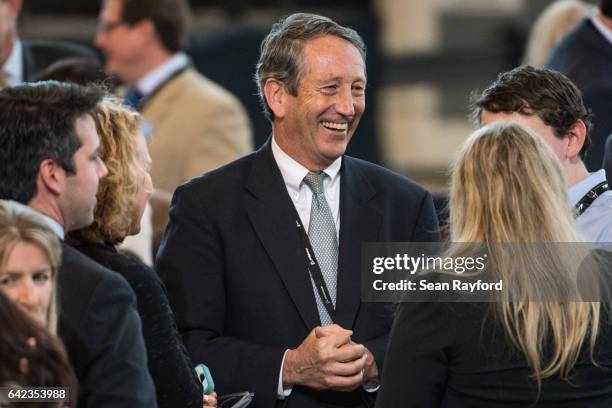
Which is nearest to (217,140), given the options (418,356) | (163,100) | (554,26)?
(163,100)

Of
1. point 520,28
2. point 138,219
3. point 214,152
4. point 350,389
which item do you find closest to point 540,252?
point 350,389

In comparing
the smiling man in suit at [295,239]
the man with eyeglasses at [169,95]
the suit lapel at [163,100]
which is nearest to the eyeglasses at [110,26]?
the man with eyeglasses at [169,95]

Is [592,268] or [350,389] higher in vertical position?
[592,268]

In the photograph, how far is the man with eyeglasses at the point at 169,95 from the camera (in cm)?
571

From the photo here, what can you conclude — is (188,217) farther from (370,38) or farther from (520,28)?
(520,28)

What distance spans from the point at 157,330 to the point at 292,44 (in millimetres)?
969

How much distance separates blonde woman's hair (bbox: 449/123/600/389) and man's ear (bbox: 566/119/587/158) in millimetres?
645

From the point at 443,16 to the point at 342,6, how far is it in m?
2.55

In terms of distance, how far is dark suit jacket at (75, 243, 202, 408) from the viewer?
2889 millimetres

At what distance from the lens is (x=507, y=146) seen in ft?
9.16

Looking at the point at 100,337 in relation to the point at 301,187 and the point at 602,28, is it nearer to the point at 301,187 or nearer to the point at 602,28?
the point at 301,187

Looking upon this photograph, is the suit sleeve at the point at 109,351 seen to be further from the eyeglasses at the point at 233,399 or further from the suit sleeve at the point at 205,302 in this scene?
the suit sleeve at the point at 205,302

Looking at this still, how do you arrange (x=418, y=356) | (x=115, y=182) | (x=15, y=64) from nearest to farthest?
(x=418, y=356)
(x=115, y=182)
(x=15, y=64)

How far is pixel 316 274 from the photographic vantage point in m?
3.38
